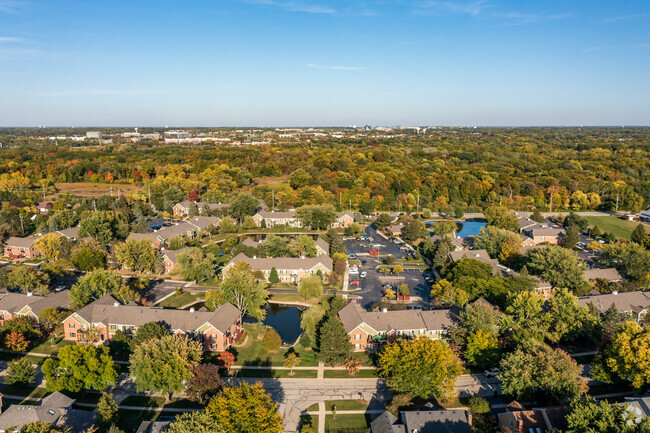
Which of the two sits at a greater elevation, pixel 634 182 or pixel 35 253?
pixel 634 182

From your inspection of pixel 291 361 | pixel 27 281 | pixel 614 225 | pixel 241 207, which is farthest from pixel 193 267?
pixel 614 225

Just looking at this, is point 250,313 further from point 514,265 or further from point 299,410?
point 514,265

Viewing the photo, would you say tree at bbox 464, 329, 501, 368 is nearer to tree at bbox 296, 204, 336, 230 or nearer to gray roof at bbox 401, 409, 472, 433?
gray roof at bbox 401, 409, 472, 433

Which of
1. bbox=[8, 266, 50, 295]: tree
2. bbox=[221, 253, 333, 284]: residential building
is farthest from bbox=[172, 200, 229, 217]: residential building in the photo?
bbox=[8, 266, 50, 295]: tree

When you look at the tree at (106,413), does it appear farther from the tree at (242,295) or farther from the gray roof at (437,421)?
the gray roof at (437,421)

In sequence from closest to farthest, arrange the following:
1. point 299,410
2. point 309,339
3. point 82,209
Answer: point 299,410 → point 309,339 → point 82,209

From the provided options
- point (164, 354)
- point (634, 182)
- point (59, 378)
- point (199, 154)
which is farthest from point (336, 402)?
point (199, 154)

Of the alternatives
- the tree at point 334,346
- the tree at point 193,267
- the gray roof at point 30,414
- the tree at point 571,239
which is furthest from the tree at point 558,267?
the gray roof at point 30,414
